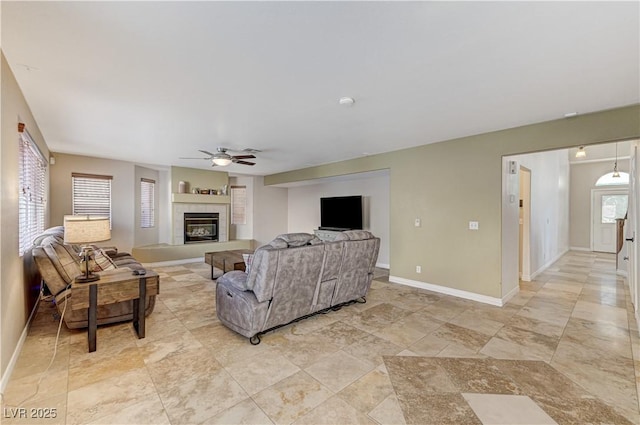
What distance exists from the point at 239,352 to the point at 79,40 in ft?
8.99

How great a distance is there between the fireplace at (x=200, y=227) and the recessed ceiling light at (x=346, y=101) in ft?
18.8

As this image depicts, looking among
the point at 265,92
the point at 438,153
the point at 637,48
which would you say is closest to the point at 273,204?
the point at 438,153

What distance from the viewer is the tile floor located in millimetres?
1818

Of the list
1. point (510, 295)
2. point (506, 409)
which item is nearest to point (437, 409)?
point (506, 409)

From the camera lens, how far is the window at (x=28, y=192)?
288 centimetres

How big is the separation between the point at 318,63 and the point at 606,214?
1074 centimetres

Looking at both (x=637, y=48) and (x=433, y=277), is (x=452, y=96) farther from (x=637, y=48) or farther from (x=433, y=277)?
(x=433, y=277)

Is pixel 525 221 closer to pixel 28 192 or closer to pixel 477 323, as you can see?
pixel 477 323

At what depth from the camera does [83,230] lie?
268 cm

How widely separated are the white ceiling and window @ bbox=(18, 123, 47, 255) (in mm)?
437

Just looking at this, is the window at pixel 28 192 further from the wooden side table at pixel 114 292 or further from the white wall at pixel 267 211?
the white wall at pixel 267 211

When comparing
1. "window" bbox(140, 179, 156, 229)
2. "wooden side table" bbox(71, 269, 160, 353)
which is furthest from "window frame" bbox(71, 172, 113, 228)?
"wooden side table" bbox(71, 269, 160, 353)

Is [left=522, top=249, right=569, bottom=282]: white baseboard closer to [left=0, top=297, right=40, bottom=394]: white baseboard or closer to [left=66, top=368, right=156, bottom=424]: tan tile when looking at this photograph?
[left=66, top=368, right=156, bottom=424]: tan tile

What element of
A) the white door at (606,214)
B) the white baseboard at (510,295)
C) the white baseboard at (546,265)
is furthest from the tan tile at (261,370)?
the white door at (606,214)
